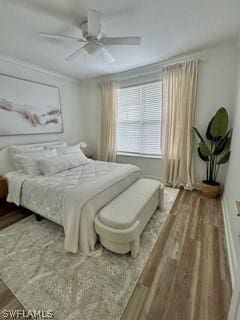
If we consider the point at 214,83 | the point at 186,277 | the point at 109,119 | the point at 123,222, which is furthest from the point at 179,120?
the point at 186,277

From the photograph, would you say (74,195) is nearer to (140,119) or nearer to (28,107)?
(28,107)

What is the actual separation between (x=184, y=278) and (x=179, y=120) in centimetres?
269

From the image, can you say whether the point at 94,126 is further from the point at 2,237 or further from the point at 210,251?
the point at 210,251

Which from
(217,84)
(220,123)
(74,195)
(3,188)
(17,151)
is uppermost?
(217,84)

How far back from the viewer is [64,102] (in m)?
3.98

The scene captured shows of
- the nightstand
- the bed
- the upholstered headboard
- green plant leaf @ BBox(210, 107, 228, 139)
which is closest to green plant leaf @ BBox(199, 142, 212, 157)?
green plant leaf @ BBox(210, 107, 228, 139)

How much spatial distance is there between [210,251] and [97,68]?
155 inches

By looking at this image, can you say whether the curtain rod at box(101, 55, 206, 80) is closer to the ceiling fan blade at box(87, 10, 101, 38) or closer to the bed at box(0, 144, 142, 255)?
the ceiling fan blade at box(87, 10, 101, 38)

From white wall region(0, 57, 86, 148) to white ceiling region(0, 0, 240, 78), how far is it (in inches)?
10.2

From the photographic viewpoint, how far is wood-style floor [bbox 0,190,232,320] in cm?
114

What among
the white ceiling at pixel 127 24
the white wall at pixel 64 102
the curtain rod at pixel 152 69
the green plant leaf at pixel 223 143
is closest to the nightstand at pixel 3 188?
the white wall at pixel 64 102

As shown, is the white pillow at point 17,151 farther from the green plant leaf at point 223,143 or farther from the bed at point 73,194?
the green plant leaf at point 223,143

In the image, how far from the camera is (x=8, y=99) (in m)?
2.86

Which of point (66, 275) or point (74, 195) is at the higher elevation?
point (74, 195)
